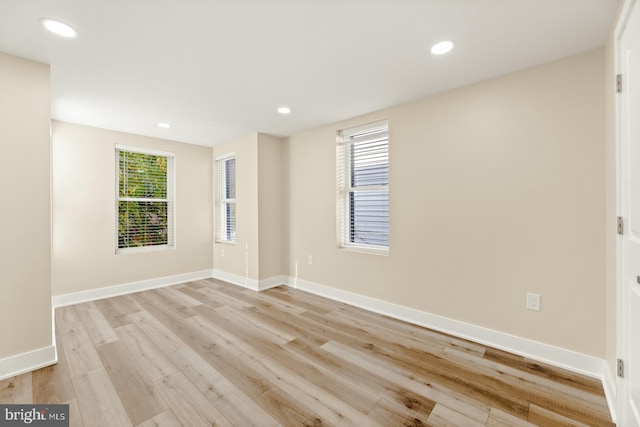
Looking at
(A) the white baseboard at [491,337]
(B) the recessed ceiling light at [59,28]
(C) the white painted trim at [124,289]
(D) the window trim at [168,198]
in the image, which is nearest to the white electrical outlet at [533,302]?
(A) the white baseboard at [491,337]

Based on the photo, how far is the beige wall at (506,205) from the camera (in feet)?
6.63

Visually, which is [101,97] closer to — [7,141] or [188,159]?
[7,141]

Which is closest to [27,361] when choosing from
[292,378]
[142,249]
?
[292,378]

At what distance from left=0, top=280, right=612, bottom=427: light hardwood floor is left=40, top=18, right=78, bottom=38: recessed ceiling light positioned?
2355 mm

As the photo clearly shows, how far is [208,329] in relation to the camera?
2.82m

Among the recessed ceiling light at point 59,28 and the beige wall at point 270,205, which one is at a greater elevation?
the recessed ceiling light at point 59,28

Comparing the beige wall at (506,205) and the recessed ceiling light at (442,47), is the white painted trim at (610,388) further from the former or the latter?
the recessed ceiling light at (442,47)

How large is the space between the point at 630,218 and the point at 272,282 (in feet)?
12.7

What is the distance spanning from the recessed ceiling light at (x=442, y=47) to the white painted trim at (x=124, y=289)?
4.65m

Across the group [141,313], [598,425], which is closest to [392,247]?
[598,425]

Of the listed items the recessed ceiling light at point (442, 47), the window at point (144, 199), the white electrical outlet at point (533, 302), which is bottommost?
the white electrical outlet at point (533, 302)

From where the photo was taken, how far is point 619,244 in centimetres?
152

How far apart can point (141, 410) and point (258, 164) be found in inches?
125

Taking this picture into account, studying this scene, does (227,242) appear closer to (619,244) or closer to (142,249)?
(142,249)
